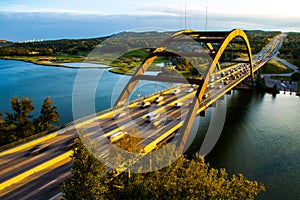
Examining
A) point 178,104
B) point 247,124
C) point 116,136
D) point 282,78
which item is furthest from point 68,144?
point 282,78

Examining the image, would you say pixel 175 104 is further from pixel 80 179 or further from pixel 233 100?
pixel 233 100

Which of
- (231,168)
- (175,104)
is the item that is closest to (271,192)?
(231,168)

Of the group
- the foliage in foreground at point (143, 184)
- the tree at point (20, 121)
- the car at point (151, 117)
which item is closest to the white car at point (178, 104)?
the car at point (151, 117)

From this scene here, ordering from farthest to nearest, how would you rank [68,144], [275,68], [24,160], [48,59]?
[48,59], [275,68], [68,144], [24,160]

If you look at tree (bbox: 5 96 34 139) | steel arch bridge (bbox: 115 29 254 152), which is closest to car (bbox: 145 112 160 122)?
steel arch bridge (bbox: 115 29 254 152)

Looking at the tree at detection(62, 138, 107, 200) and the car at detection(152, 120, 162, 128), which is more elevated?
the tree at detection(62, 138, 107, 200)

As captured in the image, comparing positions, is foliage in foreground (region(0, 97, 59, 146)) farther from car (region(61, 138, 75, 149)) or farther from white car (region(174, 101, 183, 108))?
white car (region(174, 101, 183, 108))

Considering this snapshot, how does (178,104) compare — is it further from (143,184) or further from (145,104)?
(143,184)
